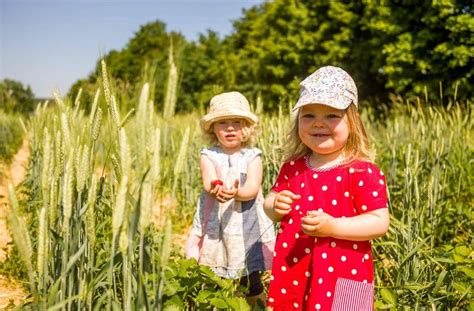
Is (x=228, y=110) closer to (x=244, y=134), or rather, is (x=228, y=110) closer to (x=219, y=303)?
(x=244, y=134)

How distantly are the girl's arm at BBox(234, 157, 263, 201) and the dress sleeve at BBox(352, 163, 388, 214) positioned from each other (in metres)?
0.73

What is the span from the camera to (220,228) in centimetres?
224

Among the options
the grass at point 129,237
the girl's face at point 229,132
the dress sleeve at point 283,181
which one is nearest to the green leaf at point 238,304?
the grass at point 129,237

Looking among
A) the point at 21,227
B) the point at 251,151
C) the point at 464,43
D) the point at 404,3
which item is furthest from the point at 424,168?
the point at 404,3

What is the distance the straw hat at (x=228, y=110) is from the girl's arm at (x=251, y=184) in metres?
0.21

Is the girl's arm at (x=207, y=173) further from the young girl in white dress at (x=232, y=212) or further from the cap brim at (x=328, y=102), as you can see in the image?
the cap brim at (x=328, y=102)

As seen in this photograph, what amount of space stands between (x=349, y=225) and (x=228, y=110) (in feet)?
3.23

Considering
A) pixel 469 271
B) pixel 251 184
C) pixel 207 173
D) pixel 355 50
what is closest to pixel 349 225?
pixel 469 271

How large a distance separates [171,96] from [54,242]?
0.53 meters

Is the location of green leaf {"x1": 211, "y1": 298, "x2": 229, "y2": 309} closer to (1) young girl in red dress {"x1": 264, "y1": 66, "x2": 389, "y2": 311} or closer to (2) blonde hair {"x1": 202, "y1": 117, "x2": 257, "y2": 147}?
(1) young girl in red dress {"x1": 264, "y1": 66, "x2": 389, "y2": 311}

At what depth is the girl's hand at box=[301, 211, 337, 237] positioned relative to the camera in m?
1.34

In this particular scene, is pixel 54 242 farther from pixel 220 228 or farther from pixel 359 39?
pixel 359 39

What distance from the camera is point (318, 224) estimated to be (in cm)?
134

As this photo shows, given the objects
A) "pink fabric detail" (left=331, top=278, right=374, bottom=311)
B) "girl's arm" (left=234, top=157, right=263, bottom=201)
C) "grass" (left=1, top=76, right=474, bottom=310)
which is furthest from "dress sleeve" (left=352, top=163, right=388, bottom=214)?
"girl's arm" (left=234, top=157, right=263, bottom=201)
